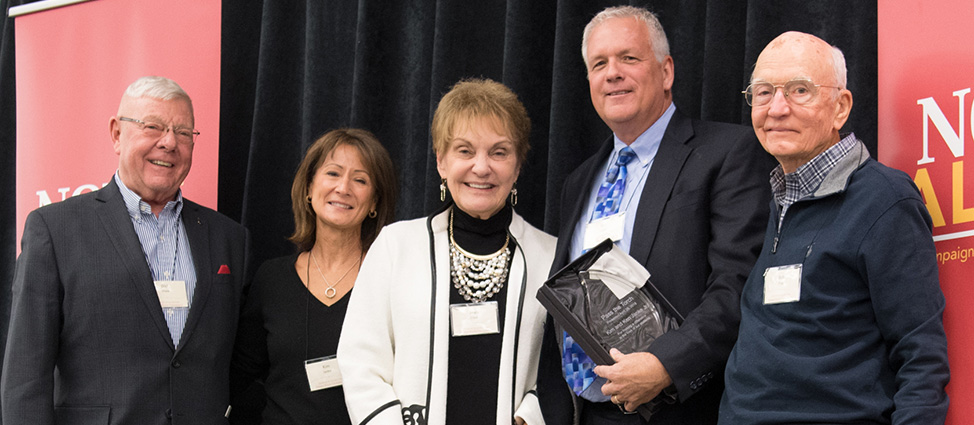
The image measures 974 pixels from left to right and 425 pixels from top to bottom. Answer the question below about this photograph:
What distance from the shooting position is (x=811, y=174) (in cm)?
199

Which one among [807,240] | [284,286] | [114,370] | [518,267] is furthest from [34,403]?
[807,240]

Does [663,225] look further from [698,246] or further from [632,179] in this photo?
[632,179]

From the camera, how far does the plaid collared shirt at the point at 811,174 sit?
6.46 ft

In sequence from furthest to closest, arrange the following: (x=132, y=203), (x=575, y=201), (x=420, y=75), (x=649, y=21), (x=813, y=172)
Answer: (x=420, y=75) < (x=132, y=203) < (x=575, y=201) < (x=649, y=21) < (x=813, y=172)

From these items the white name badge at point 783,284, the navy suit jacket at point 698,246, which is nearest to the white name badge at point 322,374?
the navy suit jacket at point 698,246

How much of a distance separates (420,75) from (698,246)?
181 centimetres

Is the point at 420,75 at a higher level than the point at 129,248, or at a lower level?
higher

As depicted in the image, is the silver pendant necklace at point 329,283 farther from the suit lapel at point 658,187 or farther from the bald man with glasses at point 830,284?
the bald man with glasses at point 830,284

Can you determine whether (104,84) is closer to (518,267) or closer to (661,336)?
(518,267)

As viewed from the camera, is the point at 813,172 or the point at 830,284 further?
the point at 813,172

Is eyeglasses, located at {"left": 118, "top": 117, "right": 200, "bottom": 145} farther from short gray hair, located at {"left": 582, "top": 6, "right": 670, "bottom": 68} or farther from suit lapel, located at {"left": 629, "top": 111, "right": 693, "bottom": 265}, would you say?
suit lapel, located at {"left": 629, "top": 111, "right": 693, "bottom": 265}

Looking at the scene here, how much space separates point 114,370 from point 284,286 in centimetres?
60

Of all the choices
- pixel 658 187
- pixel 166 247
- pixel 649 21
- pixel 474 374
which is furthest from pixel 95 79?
pixel 658 187

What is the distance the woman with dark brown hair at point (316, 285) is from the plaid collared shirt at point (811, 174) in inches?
58.6
